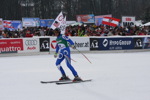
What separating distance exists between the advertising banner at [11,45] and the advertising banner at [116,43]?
18.3 ft

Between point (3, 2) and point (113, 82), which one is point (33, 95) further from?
point (3, 2)

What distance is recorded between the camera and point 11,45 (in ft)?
54.4

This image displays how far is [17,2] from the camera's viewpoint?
51938 mm

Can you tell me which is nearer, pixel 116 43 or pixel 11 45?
pixel 11 45

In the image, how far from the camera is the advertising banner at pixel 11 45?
1644 centimetres

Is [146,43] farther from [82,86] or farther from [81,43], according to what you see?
[82,86]

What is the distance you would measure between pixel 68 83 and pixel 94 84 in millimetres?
814

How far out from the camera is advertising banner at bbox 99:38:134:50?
1794 cm

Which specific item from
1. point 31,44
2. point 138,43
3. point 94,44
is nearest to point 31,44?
point 31,44

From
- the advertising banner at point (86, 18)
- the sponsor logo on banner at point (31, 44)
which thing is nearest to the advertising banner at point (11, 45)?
the sponsor logo on banner at point (31, 44)

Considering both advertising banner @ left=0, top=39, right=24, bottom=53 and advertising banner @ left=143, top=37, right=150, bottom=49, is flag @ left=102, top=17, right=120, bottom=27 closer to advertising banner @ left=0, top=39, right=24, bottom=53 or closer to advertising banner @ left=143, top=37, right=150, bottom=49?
advertising banner @ left=143, top=37, right=150, bottom=49

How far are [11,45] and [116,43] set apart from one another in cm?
725

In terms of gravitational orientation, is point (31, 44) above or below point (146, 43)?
above

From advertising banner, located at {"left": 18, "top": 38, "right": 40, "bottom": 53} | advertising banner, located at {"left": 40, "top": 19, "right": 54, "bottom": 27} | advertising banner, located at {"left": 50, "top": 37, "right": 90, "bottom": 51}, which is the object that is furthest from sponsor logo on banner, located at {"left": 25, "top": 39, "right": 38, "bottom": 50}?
advertising banner, located at {"left": 40, "top": 19, "right": 54, "bottom": 27}
